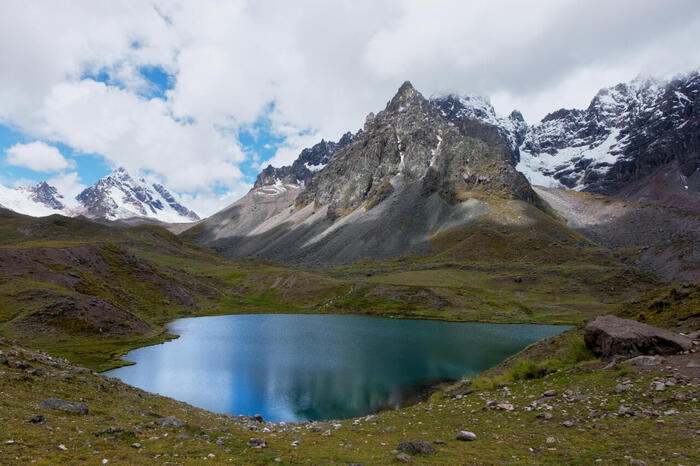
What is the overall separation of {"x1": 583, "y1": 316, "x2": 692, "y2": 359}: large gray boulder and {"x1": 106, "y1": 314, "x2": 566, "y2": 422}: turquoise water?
81.6 feet

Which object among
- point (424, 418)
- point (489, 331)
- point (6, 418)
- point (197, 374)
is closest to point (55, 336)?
point (197, 374)

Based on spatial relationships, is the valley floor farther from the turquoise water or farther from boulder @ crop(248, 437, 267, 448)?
the turquoise water

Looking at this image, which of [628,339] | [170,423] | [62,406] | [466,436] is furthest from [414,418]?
[62,406]

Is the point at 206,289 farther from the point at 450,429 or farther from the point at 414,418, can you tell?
the point at 450,429

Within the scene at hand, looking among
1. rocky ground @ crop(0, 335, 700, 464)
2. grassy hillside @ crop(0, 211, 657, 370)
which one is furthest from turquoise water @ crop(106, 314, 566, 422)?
rocky ground @ crop(0, 335, 700, 464)

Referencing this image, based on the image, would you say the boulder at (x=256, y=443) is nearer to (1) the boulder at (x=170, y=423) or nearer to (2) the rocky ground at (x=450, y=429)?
(2) the rocky ground at (x=450, y=429)

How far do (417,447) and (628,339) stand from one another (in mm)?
13837

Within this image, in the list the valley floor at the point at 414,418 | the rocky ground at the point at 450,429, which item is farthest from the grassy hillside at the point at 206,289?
the rocky ground at the point at 450,429

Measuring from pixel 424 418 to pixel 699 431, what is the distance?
1289cm

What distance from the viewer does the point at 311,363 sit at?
61625 millimetres

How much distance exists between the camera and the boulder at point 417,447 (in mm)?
14752

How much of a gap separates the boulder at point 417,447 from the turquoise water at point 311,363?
26868 millimetres

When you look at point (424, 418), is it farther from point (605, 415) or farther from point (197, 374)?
point (197, 374)

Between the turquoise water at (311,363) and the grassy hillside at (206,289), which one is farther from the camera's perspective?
the grassy hillside at (206,289)
